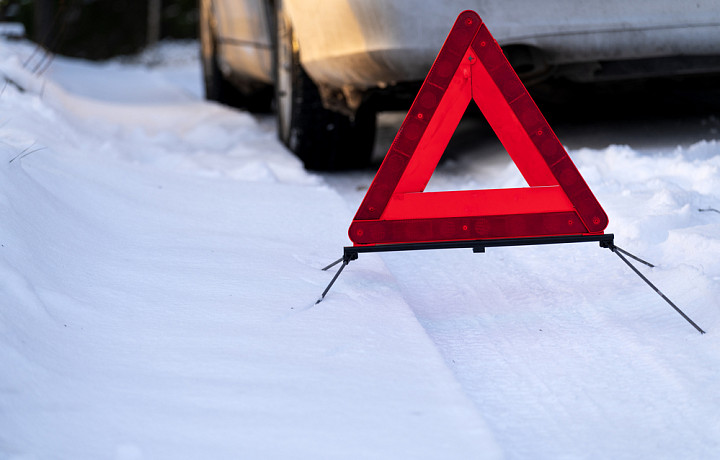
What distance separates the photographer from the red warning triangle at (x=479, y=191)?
2.49 meters

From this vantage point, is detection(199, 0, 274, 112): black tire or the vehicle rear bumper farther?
detection(199, 0, 274, 112): black tire

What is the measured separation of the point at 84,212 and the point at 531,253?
1.59 metres

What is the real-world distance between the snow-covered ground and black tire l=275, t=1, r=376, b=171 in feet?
3.13

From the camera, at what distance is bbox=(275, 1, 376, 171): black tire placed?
4867 millimetres

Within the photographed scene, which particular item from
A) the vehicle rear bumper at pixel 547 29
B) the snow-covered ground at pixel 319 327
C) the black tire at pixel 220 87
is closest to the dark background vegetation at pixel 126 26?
the black tire at pixel 220 87

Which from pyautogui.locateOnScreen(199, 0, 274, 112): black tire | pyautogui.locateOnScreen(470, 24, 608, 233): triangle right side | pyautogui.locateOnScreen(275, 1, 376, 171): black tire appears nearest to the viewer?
pyautogui.locateOnScreen(470, 24, 608, 233): triangle right side

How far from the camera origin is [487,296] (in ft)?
9.30

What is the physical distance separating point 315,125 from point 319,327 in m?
2.69

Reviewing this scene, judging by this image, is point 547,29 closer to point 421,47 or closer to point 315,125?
point 421,47

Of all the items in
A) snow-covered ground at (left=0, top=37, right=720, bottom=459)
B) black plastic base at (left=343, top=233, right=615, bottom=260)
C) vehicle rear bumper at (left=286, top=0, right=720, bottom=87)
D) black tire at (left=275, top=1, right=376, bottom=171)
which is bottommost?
black tire at (left=275, top=1, right=376, bottom=171)

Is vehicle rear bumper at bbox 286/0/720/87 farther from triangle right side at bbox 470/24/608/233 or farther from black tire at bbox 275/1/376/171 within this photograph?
triangle right side at bbox 470/24/608/233

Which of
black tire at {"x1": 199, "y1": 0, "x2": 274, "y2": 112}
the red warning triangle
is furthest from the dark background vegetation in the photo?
the red warning triangle

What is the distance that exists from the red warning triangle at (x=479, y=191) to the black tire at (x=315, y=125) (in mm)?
2332

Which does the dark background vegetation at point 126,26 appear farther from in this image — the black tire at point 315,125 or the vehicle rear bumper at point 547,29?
the vehicle rear bumper at point 547,29
